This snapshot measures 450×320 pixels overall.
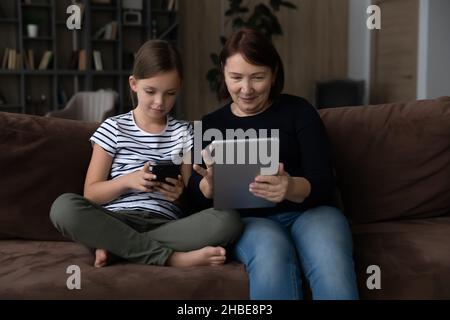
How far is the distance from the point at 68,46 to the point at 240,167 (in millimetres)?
4758

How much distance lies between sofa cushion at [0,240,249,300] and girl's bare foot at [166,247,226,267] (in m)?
0.02

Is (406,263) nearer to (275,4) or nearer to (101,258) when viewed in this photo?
(101,258)

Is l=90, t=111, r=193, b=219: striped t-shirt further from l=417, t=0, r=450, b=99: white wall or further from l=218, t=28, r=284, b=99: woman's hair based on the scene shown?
l=417, t=0, r=450, b=99: white wall

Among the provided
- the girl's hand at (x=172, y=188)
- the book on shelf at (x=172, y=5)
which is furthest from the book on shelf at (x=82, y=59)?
the girl's hand at (x=172, y=188)

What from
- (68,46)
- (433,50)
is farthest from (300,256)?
(68,46)

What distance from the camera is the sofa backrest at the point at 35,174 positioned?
70.6 inches

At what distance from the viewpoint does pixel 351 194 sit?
6.32 feet

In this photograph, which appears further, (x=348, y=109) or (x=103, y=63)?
(x=103, y=63)

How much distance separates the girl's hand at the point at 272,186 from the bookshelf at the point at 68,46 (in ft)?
14.4

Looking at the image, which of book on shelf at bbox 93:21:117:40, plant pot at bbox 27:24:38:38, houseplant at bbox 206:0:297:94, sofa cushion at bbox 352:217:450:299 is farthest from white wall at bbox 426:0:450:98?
sofa cushion at bbox 352:217:450:299
